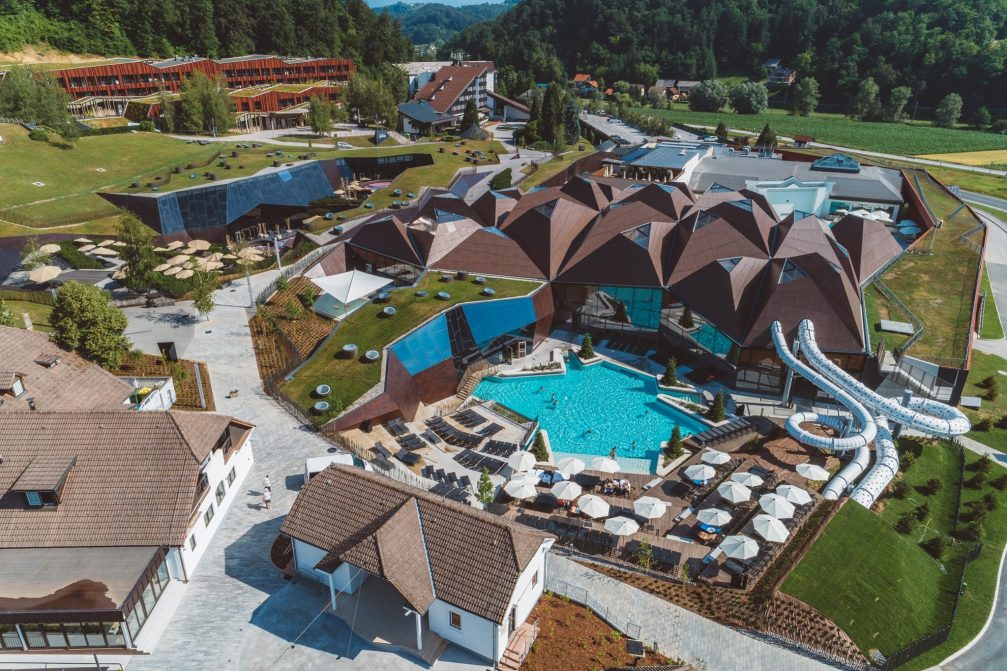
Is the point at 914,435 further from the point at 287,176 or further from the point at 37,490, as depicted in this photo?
the point at 287,176

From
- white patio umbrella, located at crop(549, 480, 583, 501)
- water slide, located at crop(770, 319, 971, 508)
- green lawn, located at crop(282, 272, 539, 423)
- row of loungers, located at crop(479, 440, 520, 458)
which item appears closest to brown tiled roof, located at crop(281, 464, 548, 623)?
white patio umbrella, located at crop(549, 480, 583, 501)

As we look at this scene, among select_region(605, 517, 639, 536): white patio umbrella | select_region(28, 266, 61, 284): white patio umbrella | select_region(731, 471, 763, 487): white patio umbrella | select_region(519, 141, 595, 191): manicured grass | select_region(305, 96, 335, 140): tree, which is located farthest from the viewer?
select_region(305, 96, 335, 140): tree

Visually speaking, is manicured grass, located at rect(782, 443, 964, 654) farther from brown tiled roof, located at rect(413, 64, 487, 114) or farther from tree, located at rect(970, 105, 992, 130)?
tree, located at rect(970, 105, 992, 130)

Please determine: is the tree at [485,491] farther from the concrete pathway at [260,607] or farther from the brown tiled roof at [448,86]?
the brown tiled roof at [448,86]

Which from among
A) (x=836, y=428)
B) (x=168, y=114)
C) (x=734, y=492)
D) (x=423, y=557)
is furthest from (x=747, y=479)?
(x=168, y=114)

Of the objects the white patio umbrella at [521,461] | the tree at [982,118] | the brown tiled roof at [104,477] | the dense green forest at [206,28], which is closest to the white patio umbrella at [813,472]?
the white patio umbrella at [521,461]

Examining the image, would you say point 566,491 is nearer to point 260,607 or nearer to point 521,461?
point 521,461
